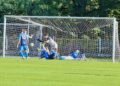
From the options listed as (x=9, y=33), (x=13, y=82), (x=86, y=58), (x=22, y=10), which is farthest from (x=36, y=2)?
(x=13, y=82)

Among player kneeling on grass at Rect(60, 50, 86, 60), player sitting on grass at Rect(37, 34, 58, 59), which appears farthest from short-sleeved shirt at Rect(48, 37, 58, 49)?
player kneeling on grass at Rect(60, 50, 86, 60)

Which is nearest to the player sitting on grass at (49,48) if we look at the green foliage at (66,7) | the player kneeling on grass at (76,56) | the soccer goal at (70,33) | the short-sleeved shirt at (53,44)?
the short-sleeved shirt at (53,44)

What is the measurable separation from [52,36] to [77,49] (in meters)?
2.58

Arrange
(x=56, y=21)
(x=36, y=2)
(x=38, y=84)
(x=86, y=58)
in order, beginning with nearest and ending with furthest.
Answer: (x=38, y=84)
(x=86, y=58)
(x=56, y=21)
(x=36, y=2)

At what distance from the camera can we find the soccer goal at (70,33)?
1489 inches

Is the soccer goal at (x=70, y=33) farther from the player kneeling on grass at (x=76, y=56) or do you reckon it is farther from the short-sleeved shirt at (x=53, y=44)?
the short-sleeved shirt at (x=53, y=44)

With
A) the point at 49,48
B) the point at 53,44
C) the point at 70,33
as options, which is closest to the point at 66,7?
the point at 70,33

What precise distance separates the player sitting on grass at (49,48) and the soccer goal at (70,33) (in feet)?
2.70

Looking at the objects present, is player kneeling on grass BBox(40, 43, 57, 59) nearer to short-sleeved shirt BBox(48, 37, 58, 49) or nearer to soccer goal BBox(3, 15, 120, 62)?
short-sleeved shirt BBox(48, 37, 58, 49)

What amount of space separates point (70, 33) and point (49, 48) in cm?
187

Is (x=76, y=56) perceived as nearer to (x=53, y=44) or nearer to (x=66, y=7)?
(x=53, y=44)

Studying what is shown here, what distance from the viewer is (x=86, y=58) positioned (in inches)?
1455

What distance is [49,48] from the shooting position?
38.6m

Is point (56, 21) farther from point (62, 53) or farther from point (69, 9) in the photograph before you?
point (69, 9)
